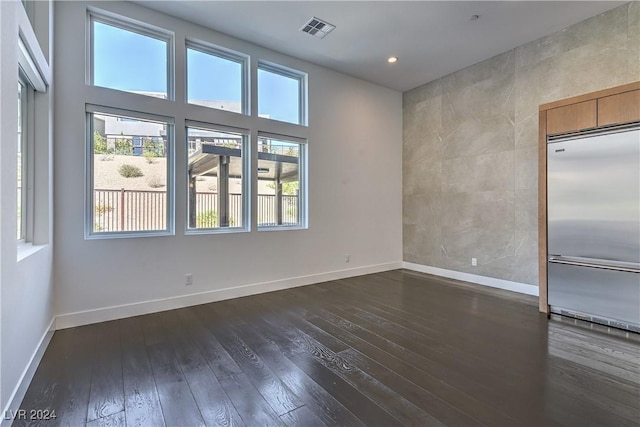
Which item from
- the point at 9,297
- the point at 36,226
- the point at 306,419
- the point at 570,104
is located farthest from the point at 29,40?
Result: the point at 570,104

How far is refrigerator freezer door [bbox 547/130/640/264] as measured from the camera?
276 cm

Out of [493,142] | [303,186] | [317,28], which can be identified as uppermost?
[317,28]

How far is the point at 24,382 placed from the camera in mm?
1882

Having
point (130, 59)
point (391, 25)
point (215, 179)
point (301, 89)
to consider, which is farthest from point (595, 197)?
point (130, 59)

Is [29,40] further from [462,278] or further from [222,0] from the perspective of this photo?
[462,278]

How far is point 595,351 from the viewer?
2404mm

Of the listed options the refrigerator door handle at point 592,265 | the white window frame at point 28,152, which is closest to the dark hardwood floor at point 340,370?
the refrigerator door handle at point 592,265

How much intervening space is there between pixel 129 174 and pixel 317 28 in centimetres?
281

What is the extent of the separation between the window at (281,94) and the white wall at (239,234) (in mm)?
156

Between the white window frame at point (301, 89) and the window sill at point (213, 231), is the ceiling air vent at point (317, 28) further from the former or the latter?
the window sill at point (213, 231)

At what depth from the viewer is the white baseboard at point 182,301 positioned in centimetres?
295

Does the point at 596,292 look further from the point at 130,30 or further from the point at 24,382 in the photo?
the point at 130,30

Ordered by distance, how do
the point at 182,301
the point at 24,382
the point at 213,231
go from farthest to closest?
the point at 213,231, the point at 182,301, the point at 24,382

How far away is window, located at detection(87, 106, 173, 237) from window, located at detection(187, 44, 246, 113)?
603mm
